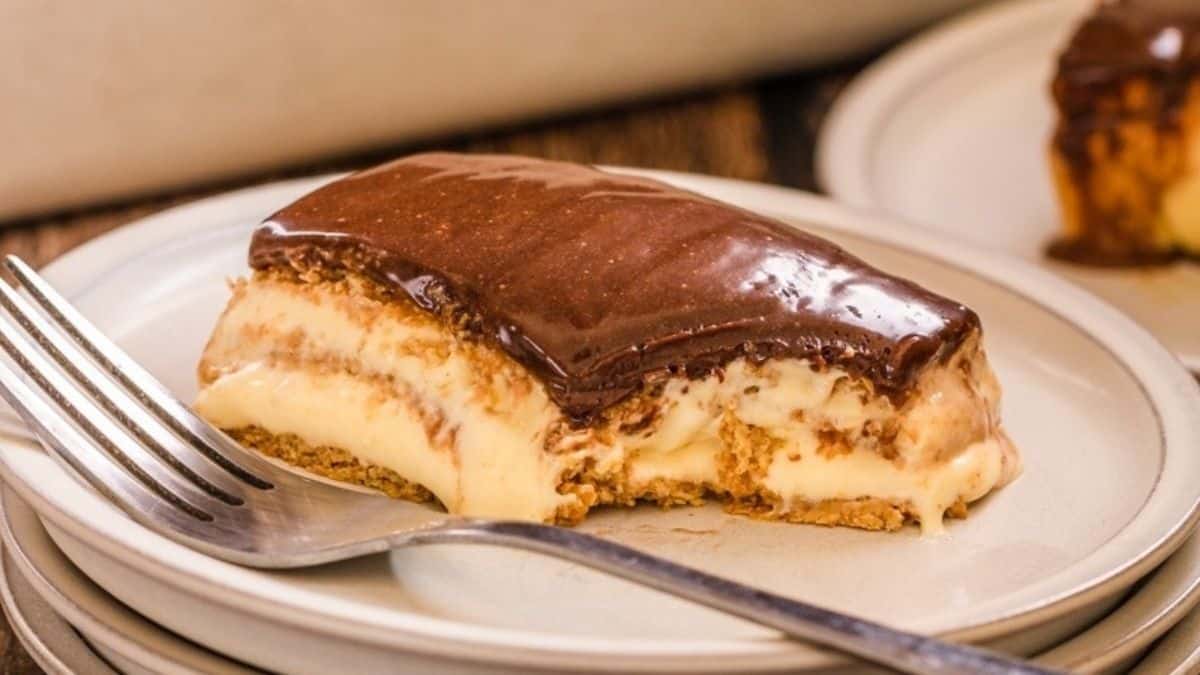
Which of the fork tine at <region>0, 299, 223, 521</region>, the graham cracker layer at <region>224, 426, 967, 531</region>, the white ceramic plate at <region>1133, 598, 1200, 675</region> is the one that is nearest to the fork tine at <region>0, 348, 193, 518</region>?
the fork tine at <region>0, 299, 223, 521</region>

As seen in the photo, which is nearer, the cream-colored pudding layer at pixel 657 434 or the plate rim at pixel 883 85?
the cream-colored pudding layer at pixel 657 434

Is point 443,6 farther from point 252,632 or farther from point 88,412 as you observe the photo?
point 252,632

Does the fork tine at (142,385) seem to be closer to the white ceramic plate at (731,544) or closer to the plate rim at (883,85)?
the white ceramic plate at (731,544)

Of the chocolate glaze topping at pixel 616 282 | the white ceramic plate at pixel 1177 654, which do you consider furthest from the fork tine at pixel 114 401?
the white ceramic plate at pixel 1177 654

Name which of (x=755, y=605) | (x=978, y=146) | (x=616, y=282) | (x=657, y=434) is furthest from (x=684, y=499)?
(x=978, y=146)

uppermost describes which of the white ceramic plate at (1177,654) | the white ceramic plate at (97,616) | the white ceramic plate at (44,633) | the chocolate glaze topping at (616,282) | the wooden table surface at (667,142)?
the chocolate glaze topping at (616,282)

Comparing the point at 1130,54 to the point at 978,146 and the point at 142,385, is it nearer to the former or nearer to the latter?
the point at 978,146

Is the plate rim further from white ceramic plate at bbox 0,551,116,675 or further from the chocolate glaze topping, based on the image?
white ceramic plate at bbox 0,551,116,675

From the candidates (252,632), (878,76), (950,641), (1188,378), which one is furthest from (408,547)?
(878,76)
